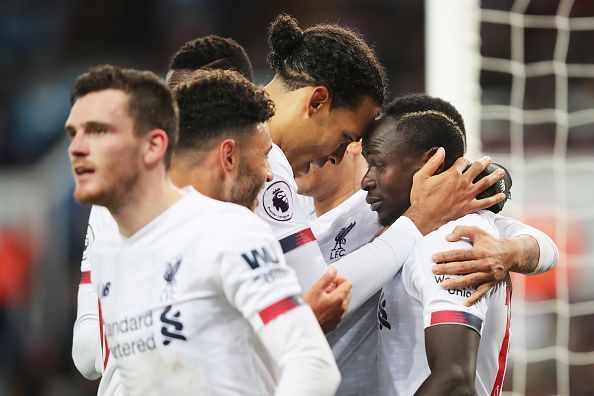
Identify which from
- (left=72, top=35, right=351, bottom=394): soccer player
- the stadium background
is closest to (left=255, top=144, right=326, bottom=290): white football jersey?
(left=72, top=35, right=351, bottom=394): soccer player

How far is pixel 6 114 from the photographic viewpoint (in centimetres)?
856

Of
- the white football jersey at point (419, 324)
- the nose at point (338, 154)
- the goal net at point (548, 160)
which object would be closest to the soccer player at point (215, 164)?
the white football jersey at point (419, 324)

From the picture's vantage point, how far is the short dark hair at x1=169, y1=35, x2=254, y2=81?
460 cm

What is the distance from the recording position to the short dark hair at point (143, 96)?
2.76 metres

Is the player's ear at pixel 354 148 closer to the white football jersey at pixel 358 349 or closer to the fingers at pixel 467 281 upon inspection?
the white football jersey at pixel 358 349

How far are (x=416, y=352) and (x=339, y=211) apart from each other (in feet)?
2.85

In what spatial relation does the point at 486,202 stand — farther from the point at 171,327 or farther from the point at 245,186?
the point at 171,327

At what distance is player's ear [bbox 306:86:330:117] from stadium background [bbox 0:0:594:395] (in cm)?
311

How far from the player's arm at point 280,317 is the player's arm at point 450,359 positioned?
1.66 feet

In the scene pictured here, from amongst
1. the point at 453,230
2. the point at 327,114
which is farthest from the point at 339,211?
the point at 453,230

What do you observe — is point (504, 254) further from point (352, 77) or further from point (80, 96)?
point (80, 96)

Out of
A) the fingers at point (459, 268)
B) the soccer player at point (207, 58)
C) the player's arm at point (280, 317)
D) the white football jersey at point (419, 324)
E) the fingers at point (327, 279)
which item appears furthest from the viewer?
the soccer player at point (207, 58)

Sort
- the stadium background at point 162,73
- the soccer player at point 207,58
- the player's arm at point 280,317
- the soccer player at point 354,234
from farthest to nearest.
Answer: the stadium background at point 162,73 < the soccer player at point 207,58 < the soccer player at point 354,234 < the player's arm at point 280,317

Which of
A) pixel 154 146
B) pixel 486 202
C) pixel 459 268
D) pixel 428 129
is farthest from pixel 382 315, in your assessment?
pixel 154 146
